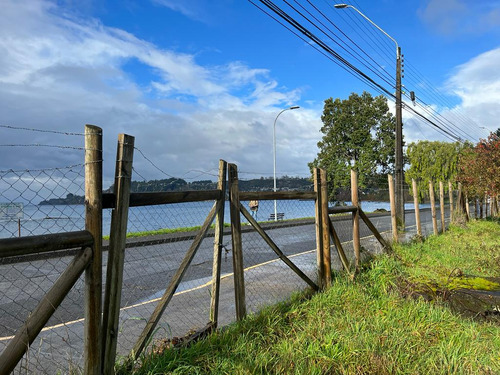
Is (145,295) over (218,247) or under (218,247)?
under

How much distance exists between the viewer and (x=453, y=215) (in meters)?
18.4

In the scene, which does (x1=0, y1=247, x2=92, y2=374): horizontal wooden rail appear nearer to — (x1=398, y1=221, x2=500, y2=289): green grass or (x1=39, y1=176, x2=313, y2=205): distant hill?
(x1=39, y1=176, x2=313, y2=205): distant hill

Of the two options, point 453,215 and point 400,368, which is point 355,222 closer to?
point 400,368

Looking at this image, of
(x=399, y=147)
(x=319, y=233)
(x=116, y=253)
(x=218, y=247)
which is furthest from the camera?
(x=399, y=147)

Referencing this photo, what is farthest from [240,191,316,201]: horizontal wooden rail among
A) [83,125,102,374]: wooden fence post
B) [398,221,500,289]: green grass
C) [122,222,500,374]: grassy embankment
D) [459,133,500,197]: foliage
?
[459,133,500,197]: foliage

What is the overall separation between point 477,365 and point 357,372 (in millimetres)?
1208

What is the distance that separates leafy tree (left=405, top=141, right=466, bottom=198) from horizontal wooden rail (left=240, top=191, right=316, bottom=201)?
144ft

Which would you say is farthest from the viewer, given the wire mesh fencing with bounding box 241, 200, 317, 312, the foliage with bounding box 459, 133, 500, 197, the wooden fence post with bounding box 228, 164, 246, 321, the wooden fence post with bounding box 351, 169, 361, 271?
the foliage with bounding box 459, 133, 500, 197

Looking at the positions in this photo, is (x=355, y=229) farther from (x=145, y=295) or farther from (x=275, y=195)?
(x=145, y=295)

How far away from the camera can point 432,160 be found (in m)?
48.2

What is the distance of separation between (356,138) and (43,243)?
4401 centimetres

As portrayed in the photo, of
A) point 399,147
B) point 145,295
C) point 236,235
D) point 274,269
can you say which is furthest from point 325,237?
point 399,147

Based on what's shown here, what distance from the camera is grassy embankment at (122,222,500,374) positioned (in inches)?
142

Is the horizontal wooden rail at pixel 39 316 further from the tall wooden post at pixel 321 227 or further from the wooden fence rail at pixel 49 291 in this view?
the tall wooden post at pixel 321 227
